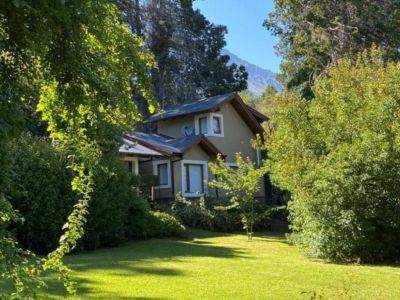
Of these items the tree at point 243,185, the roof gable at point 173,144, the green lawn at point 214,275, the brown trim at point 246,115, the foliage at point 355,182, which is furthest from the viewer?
the brown trim at point 246,115

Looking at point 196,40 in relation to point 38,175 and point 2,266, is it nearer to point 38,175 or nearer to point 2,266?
point 38,175

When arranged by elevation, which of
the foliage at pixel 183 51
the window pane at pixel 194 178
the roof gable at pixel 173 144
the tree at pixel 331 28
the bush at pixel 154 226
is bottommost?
the bush at pixel 154 226

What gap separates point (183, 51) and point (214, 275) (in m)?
35.8

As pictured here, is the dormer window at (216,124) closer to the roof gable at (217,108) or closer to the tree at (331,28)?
the roof gable at (217,108)

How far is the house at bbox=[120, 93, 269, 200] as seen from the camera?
26.6m

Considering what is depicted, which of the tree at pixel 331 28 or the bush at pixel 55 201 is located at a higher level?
the tree at pixel 331 28

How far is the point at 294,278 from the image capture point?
1042cm

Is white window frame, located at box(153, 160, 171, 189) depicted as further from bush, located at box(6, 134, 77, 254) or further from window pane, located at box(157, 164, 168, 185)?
bush, located at box(6, 134, 77, 254)

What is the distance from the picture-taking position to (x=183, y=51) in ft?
146

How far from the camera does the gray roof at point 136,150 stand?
24.0 m

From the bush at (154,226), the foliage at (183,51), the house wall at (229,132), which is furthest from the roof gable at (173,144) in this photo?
the foliage at (183,51)

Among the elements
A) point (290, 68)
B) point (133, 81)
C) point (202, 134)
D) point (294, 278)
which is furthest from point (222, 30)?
point (133, 81)

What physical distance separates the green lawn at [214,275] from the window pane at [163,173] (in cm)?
1138

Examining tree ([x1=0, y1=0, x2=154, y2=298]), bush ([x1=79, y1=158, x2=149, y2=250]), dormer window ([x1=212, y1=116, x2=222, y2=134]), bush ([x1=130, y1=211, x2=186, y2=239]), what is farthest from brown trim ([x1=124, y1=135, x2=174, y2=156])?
tree ([x1=0, y1=0, x2=154, y2=298])
